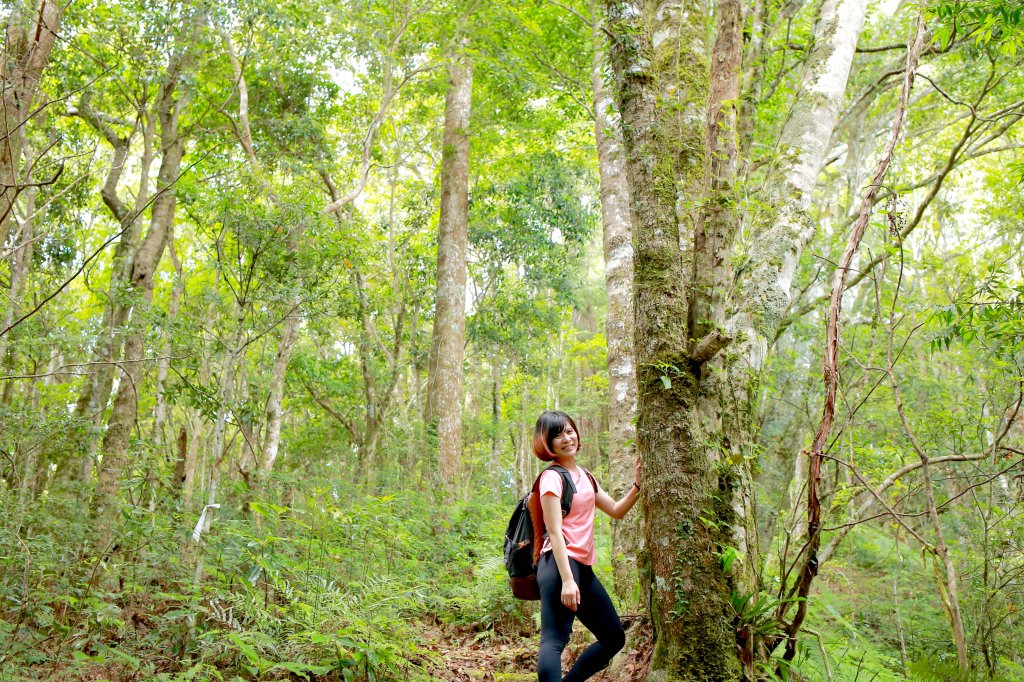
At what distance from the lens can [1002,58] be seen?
30.5 feet

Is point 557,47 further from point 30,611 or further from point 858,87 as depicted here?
point 30,611

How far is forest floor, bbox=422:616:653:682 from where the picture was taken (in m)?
4.19

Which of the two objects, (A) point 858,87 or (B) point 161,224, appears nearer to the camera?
(B) point 161,224

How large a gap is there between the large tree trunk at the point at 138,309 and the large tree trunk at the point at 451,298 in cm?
400

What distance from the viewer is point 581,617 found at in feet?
12.4

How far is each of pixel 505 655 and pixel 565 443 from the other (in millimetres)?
2788

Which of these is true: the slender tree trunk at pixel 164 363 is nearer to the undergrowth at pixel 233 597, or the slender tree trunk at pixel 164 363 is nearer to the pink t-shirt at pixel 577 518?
the undergrowth at pixel 233 597

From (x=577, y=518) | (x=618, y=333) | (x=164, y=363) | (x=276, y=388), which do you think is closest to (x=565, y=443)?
(x=577, y=518)

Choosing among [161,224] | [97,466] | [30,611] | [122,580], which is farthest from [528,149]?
[30,611]

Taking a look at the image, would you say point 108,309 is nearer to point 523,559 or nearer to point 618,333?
point 618,333

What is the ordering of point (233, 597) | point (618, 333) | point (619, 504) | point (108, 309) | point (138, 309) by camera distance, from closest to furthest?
point (619, 504) < point (233, 597) < point (618, 333) < point (138, 309) < point (108, 309)

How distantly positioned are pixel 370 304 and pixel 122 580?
7565 mm

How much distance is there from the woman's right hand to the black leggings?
96 millimetres

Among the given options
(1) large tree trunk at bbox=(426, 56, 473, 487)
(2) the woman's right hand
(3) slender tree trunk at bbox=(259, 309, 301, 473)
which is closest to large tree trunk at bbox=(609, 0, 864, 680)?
(2) the woman's right hand
